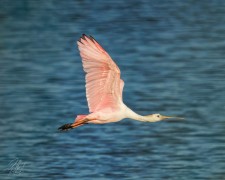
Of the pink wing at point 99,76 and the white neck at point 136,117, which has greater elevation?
the pink wing at point 99,76

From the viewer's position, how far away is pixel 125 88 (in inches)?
496

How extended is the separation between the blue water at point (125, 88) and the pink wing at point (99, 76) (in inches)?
41.8

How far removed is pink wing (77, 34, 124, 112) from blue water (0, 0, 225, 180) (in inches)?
41.8

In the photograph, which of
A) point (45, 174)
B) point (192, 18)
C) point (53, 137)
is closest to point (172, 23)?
point (192, 18)

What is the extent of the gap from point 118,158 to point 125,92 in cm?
213

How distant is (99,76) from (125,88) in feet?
12.2

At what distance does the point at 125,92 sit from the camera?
12453 mm

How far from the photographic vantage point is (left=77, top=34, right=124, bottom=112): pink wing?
8657 mm

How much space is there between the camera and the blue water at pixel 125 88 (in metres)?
10.3
